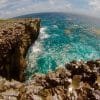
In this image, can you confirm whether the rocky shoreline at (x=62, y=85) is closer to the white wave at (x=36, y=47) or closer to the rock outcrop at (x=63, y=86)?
the rock outcrop at (x=63, y=86)

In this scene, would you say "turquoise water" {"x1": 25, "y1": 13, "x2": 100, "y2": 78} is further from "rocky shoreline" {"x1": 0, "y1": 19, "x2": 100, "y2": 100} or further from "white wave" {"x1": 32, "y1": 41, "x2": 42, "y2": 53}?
"rocky shoreline" {"x1": 0, "y1": 19, "x2": 100, "y2": 100}

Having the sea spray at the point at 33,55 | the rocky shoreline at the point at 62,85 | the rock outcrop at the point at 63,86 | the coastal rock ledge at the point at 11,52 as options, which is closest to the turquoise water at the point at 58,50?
the sea spray at the point at 33,55

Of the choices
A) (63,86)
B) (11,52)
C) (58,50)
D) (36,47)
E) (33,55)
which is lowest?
(58,50)

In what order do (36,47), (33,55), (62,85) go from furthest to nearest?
(36,47)
(33,55)
(62,85)

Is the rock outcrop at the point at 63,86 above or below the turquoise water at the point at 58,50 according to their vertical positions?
above

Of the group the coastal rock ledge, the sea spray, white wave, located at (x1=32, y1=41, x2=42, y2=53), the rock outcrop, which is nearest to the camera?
the rock outcrop

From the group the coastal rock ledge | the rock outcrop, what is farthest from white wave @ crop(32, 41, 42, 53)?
the rock outcrop

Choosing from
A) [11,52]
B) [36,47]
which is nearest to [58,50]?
[36,47]

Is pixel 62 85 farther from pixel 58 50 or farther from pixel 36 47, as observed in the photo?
pixel 36 47

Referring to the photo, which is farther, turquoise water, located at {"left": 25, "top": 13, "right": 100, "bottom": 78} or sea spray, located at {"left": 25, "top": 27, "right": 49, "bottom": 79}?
turquoise water, located at {"left": 25, "top": 13, "right": 100, "bottom": 78}
